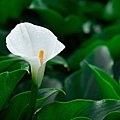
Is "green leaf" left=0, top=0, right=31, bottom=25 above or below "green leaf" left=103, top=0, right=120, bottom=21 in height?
above

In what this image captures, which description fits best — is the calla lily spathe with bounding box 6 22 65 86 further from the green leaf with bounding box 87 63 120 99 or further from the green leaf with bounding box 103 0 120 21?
the green leaf with bounding box 103 0 120 21

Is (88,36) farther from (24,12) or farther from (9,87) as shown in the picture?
(9,87)

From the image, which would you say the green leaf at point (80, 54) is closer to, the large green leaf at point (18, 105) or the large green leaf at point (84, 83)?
the large green leaf at point (84, 83)

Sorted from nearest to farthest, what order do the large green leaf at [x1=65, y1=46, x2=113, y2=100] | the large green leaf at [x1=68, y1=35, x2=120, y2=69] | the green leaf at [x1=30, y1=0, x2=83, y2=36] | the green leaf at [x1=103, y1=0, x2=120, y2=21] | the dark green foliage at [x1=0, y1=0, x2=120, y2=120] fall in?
1. the dark green foliage at [x1=0, y1=0, x2=120, y2=120]
2. the large green leaf at [x1=65, y1=46, x2=113, y2=100]
3. the large green leaf at [x1=68, y1=35, x2=120, y2=69]
4. the green leaf at [x1=30, y1=0, x2=83, y2=36]
5. the green leaf at [x1=103, y1=0, x2=120, y2=21]

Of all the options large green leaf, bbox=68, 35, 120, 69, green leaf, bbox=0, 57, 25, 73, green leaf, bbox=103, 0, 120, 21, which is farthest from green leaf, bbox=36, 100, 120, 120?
green leaf, bbox=103, 0, 120, 21

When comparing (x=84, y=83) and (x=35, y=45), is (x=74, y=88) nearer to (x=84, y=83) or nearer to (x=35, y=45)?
(x=84, y=83)

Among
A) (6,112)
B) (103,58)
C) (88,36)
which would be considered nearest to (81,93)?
(103,58)
